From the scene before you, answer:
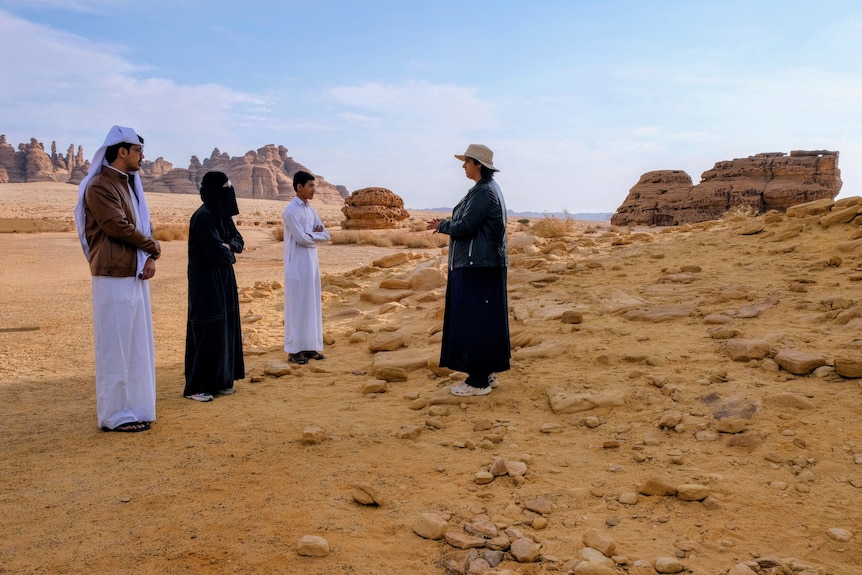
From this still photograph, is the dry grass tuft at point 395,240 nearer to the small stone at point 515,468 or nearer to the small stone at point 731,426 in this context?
the small stone at point 731,426

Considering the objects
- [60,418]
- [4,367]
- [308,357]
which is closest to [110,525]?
[60,418]

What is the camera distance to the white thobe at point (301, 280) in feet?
20.0

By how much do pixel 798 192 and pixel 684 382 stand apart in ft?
84.8

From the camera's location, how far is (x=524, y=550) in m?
2.52

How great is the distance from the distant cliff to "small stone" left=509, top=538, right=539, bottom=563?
9693cm

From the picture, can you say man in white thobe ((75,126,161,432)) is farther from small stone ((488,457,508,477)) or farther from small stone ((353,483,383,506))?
small stone ((488,457,508,477))

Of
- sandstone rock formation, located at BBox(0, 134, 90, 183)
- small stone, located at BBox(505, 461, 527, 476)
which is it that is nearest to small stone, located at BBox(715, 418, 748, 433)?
small stone, located at BBox(505, 461, 527, 476)

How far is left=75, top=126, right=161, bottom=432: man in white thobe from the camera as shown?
4.06 m

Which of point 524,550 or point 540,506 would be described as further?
point 540,506

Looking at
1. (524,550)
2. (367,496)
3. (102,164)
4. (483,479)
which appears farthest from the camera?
(102,164)

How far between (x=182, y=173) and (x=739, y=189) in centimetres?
9525

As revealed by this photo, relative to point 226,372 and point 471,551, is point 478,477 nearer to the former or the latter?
point 471,551

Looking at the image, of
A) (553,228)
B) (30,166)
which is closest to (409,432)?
(553,228)

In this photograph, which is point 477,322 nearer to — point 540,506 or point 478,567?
point 540,506
